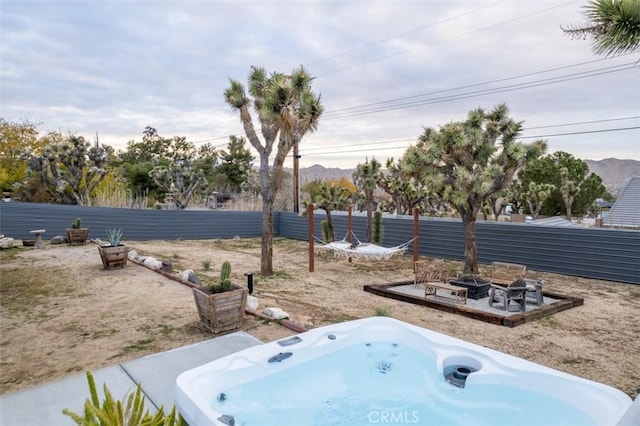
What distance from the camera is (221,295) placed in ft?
14.7

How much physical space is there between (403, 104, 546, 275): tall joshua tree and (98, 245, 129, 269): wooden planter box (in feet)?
21.6

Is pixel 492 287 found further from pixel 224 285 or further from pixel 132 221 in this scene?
pixel 132 221

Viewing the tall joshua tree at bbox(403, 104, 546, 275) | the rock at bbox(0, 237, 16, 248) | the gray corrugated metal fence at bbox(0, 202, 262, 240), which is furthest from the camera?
the gray corrugated metal fence at bbox(0, 202, 262, 240)

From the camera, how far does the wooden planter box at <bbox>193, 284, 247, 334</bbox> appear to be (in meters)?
4.44

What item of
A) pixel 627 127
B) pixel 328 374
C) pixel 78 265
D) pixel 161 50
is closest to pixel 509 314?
pixel 328 374

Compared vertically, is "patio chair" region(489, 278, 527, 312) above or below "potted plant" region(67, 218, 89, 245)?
below

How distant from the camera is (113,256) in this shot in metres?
8.12

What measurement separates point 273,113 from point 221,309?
4.93 meters

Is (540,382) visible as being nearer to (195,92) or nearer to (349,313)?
(349,313)

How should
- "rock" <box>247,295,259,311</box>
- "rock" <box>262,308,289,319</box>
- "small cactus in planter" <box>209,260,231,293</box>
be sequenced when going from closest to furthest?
"small cactus in planter" <box>209,260,231,293</box>, "rock" <box>262,308,289,319</box>, "rock" <box>247,295,259,311</box>

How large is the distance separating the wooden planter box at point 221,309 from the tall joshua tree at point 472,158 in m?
5.24

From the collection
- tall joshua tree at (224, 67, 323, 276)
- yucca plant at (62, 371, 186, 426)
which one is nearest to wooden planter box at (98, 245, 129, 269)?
tall joshua tree at (224, 67, 323, 276)

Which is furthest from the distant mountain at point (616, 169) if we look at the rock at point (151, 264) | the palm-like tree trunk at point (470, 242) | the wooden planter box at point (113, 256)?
the wooden planter box at point (113, 256)

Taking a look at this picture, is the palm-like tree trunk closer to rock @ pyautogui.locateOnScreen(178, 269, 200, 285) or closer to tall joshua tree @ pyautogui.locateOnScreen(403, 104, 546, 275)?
tall joshua tree @ pyautogui.locateOnScreen(403, 104, 546, 275)
